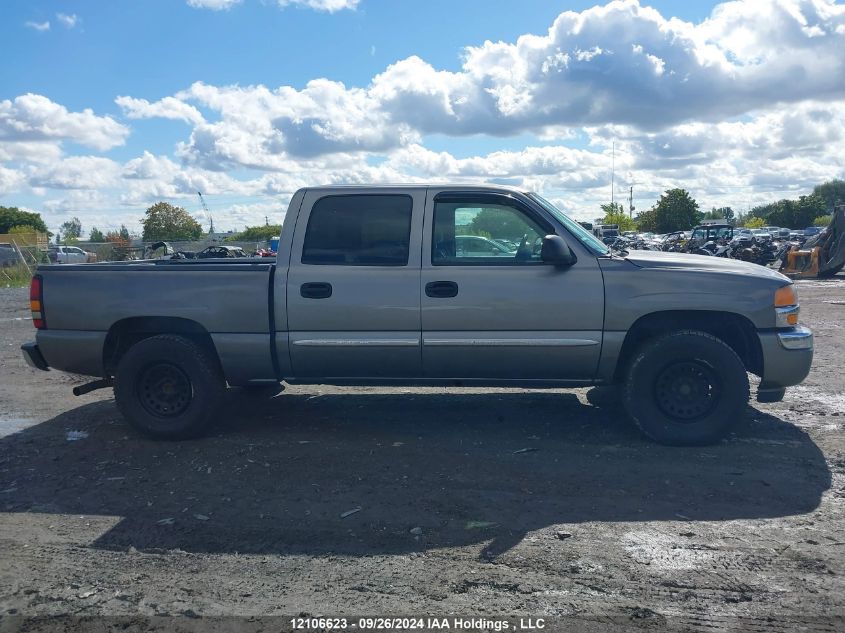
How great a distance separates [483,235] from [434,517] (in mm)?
2348

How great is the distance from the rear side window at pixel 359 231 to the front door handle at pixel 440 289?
0.32 m

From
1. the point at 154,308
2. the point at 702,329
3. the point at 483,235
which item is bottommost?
the point at 702,329

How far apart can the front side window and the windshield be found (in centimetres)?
21

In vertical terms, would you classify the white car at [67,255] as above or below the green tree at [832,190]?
below

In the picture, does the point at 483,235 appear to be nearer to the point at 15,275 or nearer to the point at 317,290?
the point at 317,290

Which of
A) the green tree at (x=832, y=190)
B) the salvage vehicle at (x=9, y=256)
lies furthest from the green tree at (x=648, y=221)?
the salvage vehicle at (x=9, y=256)

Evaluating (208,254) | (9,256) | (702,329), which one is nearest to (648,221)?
(9,256)

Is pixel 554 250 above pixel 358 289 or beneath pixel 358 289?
above

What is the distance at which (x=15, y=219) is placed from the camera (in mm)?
86125

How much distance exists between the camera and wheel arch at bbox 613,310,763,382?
5.69m

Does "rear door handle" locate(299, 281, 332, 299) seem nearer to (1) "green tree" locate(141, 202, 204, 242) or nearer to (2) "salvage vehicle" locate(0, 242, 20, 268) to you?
(2) "salvage vehicle" locate(0, 242, 20, 268)

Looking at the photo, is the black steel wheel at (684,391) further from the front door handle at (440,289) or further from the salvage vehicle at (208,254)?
the salvage vehicle at (208,254)

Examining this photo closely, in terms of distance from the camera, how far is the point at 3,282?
28.8 metres

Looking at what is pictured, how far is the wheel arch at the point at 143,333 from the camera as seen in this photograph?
6023mm
